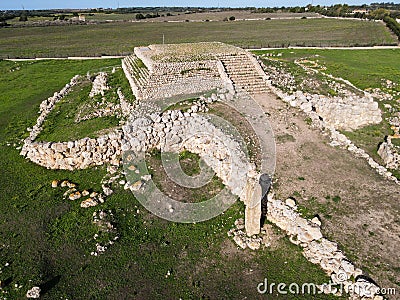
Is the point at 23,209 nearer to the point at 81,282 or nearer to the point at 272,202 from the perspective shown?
the point at 81,282

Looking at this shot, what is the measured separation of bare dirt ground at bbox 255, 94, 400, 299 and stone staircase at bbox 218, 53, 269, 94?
6.04 m

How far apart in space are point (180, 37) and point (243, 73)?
48.8m

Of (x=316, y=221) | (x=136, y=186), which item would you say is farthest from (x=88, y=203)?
(x=316, y=221)

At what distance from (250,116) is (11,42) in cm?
6625

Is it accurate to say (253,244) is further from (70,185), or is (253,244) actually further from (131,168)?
(70,185)

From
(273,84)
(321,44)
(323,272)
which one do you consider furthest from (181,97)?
(321,44)

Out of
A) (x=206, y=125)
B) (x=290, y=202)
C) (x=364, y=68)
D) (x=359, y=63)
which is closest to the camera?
(x=290, y=202)

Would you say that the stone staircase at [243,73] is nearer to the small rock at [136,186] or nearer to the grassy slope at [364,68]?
the grassy slope at [364,68]

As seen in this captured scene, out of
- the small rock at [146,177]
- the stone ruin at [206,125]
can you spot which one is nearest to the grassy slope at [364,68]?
the stone ruin at [206,125]

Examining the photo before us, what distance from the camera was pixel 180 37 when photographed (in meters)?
71.9

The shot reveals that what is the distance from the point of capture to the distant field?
57844mm

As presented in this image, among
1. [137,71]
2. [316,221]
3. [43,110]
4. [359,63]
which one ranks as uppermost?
[137,71]

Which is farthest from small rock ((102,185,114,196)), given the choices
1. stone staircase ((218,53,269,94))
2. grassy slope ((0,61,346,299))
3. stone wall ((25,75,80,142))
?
stone staircase ((218,53,269,94))

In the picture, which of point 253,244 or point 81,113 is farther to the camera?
point 81,113
